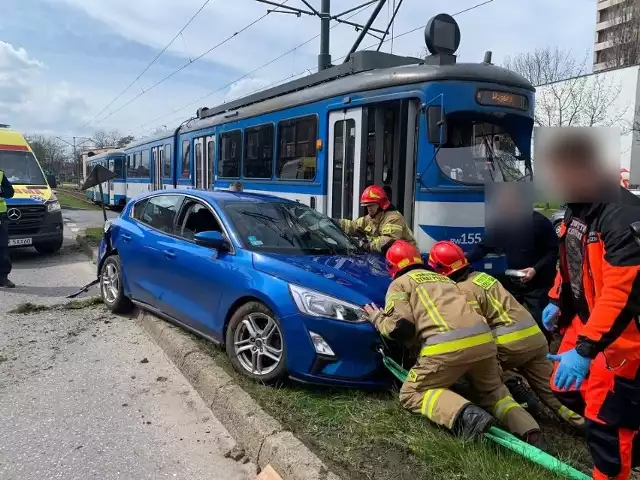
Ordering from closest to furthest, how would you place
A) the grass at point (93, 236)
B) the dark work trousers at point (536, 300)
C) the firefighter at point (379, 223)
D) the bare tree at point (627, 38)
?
the dark work trousers at point (536, 300), the firefighter at point (379, 223), the grass at point (93, 236), the bare tree at point (627, 38)

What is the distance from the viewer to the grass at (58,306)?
6352 mm

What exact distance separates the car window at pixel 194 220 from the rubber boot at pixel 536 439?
3.02 meters

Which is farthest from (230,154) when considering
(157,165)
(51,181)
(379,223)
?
(157,165)

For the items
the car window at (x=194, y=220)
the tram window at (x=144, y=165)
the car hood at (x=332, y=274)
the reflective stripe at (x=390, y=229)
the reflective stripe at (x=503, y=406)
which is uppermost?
the tram window at (x=144, y=165)

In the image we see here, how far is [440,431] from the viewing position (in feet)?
10.4

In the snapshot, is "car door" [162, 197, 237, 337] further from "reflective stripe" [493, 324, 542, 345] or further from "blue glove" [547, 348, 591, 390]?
A: "blue glove" [547, 348, 591, 390]

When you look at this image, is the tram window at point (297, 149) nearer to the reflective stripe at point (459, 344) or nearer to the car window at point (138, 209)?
the car window at point (138, 209)

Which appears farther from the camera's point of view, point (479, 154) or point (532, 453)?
point (479, 154)

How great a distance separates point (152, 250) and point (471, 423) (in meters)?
3.63

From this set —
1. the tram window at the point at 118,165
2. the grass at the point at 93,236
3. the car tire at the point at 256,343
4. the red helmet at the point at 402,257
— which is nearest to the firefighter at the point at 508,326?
the red helmet at the point at 402,257

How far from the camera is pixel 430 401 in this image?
3211 mm

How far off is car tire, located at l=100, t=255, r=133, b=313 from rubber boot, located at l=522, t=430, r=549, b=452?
14.9 feet

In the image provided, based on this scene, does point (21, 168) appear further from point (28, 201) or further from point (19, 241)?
point (19, 241)

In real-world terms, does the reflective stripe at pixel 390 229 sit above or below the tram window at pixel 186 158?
below
